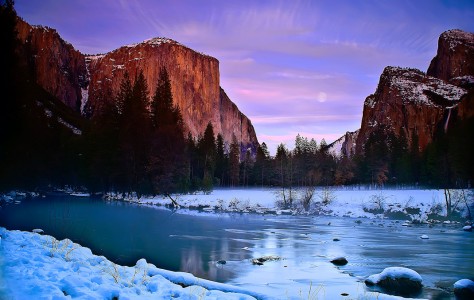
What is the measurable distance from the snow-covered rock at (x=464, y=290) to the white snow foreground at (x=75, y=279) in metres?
5.61

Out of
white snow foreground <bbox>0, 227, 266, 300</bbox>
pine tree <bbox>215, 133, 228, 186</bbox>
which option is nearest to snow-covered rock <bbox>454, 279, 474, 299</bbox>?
white snow foreground <bbox>0, 227, 266, 300</bbox>

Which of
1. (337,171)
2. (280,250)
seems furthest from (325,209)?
(337,171)

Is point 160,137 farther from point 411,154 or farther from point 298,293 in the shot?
point 411,154

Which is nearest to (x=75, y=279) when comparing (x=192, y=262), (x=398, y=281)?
(x=192, y=262)

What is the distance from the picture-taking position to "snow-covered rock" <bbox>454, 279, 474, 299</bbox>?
10.7 metres

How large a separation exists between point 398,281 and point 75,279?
29.4 feet

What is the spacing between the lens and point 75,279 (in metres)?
7.31

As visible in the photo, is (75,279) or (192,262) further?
(192,262)

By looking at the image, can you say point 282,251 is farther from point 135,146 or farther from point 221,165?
point 221,165

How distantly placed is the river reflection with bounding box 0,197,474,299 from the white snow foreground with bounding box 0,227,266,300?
222cm

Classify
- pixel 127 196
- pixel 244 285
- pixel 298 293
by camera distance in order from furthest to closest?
1. pixel 127 196
2. pixel 244 285
3. pixel 298 293

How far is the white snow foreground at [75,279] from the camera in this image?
640 cm

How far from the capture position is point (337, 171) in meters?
91.7

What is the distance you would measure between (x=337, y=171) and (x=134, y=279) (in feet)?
283
